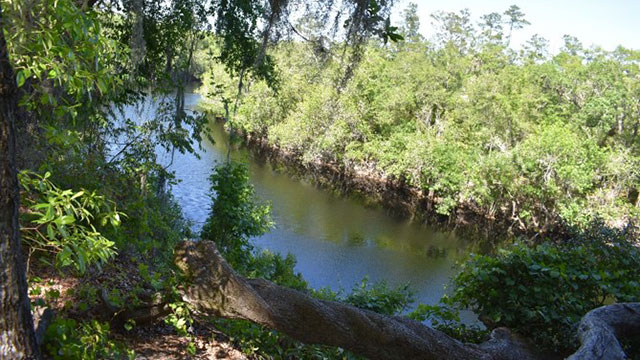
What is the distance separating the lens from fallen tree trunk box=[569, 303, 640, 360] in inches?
141

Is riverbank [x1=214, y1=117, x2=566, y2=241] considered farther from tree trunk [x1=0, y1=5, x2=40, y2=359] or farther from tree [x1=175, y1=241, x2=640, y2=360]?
tree trunk [x1=0, y1=5, x2=40, y2=359]

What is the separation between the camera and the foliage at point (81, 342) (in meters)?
2.88

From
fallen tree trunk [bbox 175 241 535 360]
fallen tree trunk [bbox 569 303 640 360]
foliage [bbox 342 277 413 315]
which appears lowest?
foliage [bbox 342 277 413 315]

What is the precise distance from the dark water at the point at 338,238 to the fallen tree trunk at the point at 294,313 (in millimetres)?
9987

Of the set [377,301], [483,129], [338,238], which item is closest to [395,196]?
[483,129]

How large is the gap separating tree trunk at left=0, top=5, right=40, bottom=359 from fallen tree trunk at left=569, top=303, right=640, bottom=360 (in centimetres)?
358

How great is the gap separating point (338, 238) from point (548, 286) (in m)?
14.7

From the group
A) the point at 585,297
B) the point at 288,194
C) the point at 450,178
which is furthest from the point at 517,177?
the point at 585,297

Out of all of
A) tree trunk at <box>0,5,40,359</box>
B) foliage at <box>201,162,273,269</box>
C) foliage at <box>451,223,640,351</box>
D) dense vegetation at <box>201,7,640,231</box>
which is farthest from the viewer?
dense vegetation at <box>201,7,640,231</box>

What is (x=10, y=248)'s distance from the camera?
85.6 inches

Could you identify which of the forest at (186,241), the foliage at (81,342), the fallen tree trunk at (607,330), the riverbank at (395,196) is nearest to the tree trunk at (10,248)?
the forest at (186,241)

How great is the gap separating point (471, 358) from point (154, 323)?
2693 mm

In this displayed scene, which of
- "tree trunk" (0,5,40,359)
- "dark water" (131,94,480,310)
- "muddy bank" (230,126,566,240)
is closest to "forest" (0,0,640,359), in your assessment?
"tree trunk" (0,5,40,359)

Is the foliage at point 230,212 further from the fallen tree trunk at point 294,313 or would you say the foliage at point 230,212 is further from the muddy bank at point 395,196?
the muddy bank at point 395,196
